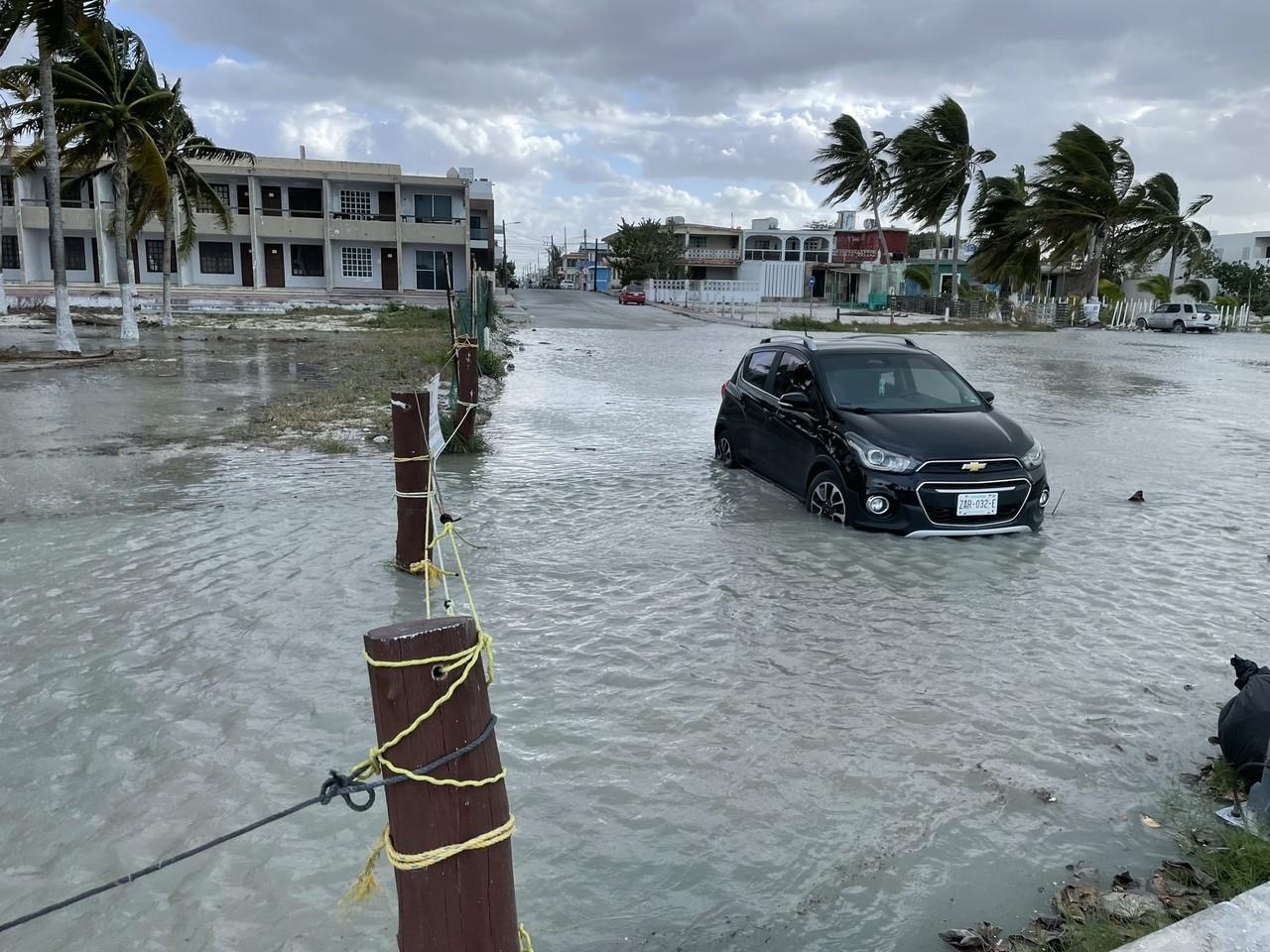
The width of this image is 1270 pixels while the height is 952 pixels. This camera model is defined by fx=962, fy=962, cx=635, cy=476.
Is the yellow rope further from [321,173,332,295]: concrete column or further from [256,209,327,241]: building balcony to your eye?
[256,209,327,241]: building balcony

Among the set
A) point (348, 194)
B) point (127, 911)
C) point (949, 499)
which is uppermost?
point (348, 194)

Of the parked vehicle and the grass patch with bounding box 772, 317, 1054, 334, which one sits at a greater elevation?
the parked vehicle

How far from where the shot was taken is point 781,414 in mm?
9406

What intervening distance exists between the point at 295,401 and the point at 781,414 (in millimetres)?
8963

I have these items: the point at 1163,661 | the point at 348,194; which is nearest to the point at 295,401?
the point at 1163,661

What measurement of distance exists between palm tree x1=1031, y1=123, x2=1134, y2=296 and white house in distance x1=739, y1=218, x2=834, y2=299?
32.5 meters

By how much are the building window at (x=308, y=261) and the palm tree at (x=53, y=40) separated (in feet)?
97.6

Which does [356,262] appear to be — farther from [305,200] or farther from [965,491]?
[965,491]

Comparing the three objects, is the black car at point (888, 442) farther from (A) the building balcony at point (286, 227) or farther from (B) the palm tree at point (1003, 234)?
(B) the palm tree at point (1003, 234)

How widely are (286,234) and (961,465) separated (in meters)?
45.8

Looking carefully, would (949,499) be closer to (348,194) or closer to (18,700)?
(18,700)

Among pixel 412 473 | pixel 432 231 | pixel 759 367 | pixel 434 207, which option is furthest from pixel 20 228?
pixel 412 473

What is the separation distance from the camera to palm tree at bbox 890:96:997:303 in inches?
2029

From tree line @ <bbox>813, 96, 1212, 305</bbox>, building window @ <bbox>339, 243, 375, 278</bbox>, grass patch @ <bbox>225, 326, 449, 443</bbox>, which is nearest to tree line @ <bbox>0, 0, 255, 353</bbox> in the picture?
grass patch @ <bbox>225, 326, 449, 443</bbox>
